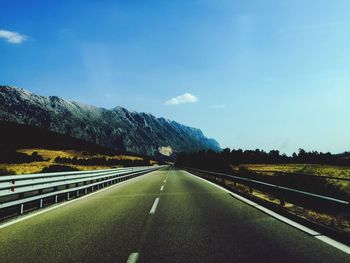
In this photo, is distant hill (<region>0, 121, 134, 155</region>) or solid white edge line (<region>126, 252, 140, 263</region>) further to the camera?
distant hill (<region>0, 121, 134, 155</region>)

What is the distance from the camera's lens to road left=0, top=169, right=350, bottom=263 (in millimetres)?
5582

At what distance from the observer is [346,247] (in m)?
6.07

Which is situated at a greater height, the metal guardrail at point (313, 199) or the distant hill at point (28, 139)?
the distant hill at point (28, 139)

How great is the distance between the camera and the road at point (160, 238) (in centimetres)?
558

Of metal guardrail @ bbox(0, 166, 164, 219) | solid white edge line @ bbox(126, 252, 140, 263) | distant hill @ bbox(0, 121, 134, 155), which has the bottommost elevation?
solid white edge line @ bbox(126, 252, 140, 263)

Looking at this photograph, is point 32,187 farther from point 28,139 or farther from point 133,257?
point 28,139

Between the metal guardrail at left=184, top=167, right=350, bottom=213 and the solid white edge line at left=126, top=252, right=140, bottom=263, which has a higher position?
the metal guardrail at left=184, top=167, right=350, bottom=213

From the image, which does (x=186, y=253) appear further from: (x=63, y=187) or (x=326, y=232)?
(x=63, y=187)

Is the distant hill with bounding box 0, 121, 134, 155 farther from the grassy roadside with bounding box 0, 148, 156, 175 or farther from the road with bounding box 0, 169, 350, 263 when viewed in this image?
the road with bounding box 0, 169, 350, 263

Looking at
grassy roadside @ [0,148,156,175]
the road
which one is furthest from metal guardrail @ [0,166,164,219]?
grassy roadside @ [0,148,156,175]

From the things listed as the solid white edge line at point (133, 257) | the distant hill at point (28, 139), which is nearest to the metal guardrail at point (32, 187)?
the solid white edge line at point (133, 257)

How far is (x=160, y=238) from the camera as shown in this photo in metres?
6.93

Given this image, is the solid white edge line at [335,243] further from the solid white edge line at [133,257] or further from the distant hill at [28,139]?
the distant hill at [28,139]

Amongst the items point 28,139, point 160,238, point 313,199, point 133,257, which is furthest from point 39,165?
point 28,139
